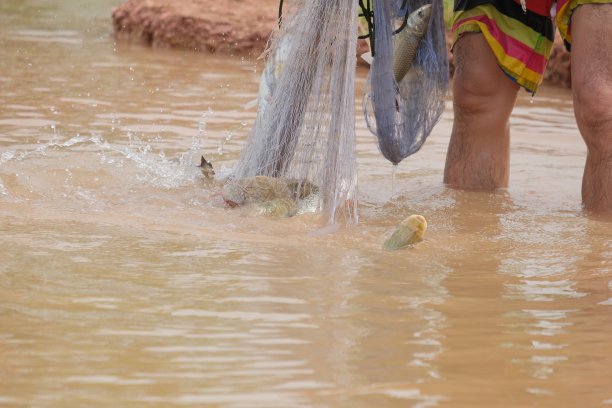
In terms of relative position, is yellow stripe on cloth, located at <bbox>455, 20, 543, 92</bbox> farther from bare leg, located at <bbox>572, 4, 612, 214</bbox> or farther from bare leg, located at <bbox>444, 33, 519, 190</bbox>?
bare leg, located at <bbox>572, 4, 612, 214</bbox>

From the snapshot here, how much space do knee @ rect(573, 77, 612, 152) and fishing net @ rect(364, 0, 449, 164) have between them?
0.53 meters

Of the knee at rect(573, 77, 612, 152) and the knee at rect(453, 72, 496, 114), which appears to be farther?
the knee at rect(453, 72, 496, 114)

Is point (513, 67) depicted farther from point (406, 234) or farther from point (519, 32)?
point (406, 234)

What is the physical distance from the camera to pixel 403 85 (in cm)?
434

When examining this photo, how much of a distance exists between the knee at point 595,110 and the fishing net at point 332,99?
21.5 inches

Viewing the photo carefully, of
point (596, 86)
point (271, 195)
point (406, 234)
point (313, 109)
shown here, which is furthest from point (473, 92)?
point (406, 234)

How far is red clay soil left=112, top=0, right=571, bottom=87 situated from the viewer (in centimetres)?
1009

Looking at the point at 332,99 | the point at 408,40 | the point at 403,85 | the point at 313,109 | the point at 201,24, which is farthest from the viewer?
the point at 201,24

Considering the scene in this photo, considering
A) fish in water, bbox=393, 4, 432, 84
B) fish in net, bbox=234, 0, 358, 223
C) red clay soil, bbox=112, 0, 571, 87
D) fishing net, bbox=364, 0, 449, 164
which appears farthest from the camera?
red clay soil, bbox=112, 0, 571, 87

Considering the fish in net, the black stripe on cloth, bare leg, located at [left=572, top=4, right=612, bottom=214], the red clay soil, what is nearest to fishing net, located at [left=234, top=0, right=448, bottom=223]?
the fish in net

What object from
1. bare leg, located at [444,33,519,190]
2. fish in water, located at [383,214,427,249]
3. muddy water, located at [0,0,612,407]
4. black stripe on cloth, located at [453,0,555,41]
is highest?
black stripe on cloth, located at [453,0,555,41]

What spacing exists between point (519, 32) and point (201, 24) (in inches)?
246

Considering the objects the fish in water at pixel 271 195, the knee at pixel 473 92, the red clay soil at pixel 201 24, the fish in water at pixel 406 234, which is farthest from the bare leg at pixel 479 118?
the red clay soil at pixel 201 24

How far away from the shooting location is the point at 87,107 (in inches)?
254
